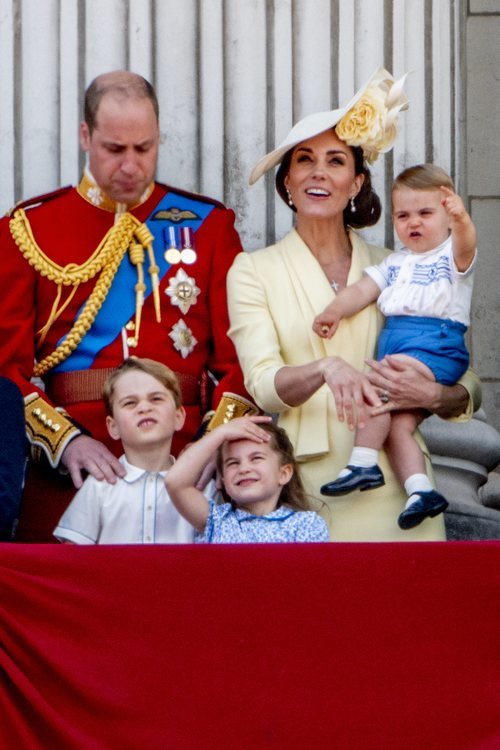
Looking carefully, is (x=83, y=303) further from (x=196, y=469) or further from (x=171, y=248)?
(x=196, y=469)

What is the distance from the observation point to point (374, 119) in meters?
5.38

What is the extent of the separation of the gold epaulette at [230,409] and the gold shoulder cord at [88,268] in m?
0.32

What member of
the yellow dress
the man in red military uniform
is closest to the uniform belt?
the man in red military uniform

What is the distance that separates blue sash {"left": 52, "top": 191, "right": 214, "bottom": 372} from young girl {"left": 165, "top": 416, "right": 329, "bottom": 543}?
675 millimetres

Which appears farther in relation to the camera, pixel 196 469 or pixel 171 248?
pixel 171 248

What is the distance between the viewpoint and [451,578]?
14.3ft

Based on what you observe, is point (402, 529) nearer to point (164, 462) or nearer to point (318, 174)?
point (164, 462)

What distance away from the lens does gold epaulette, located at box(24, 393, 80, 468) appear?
5309 mm

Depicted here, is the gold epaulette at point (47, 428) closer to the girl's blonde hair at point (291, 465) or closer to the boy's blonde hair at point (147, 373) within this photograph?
the boy's blonde hair at point (147, 373)

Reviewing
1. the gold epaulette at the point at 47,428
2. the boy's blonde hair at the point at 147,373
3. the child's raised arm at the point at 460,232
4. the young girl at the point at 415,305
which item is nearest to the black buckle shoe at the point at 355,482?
the young girl at the point at 415,305

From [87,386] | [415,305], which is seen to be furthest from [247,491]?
[87,386]

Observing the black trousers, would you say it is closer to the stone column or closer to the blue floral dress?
the blue floral dress

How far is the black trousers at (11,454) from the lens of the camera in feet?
15.5

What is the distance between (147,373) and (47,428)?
1.10 ft
